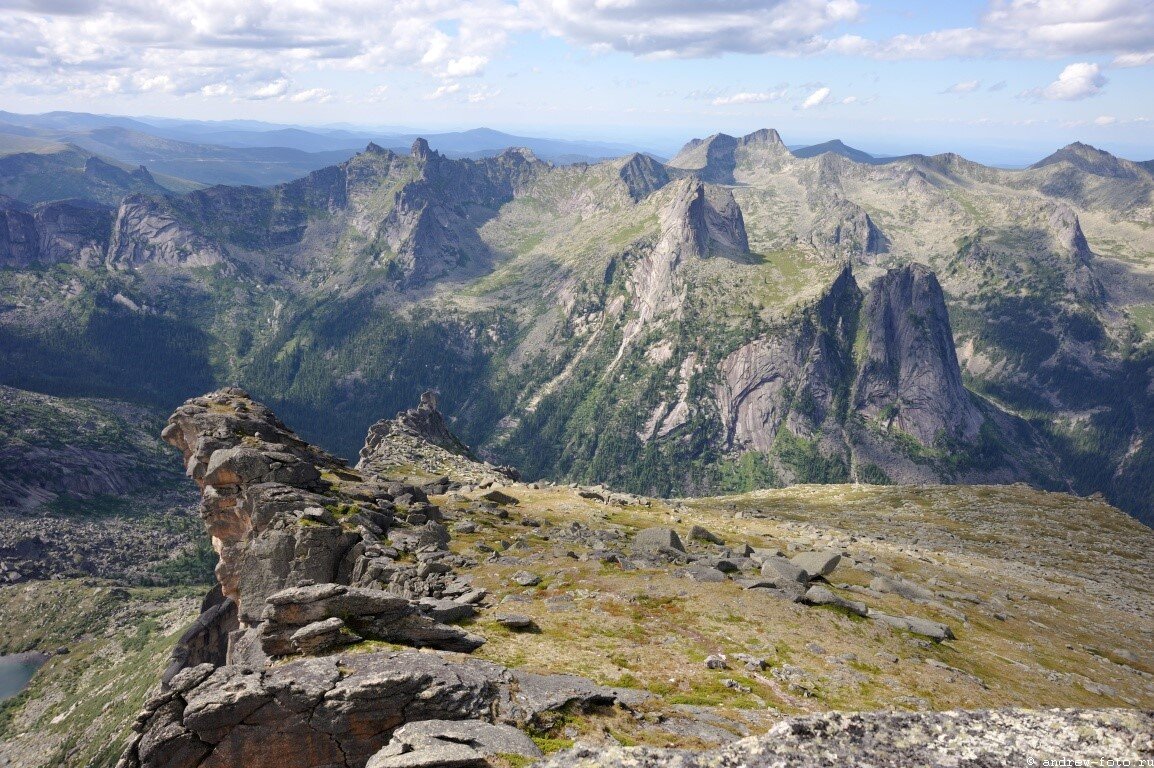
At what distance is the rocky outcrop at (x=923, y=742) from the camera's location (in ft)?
44.8

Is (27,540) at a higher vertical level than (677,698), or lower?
lower

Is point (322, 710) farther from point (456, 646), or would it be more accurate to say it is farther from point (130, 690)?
point (130, 690)

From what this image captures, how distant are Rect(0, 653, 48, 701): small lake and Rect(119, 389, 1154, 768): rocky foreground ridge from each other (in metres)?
101

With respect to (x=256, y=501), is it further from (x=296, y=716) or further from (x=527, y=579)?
(x=296, y=716)

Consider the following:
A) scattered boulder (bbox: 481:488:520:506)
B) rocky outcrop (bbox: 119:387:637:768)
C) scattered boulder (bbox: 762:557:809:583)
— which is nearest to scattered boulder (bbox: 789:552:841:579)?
scattered boulder (bbox: 762:557:809:583)

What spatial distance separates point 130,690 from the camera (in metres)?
96.9

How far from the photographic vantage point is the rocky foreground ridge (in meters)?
14.7

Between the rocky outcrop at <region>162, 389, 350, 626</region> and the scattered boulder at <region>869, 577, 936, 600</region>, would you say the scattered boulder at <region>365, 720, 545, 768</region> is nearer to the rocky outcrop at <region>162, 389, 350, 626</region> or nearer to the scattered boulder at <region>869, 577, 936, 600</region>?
the rocky outcrop at <region>162, 389, 350, 626</region>

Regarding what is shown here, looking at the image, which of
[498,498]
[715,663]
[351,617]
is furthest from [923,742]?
[498,498]

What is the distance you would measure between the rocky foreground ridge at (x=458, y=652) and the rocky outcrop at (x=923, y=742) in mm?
47

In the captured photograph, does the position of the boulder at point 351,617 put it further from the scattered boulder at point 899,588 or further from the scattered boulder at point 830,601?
the scattered boulder at point 899,588

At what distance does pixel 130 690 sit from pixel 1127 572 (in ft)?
490

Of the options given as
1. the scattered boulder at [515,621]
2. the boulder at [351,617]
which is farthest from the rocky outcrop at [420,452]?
the boulder at [351,617]

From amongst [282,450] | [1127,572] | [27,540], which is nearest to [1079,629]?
[1127,572]
